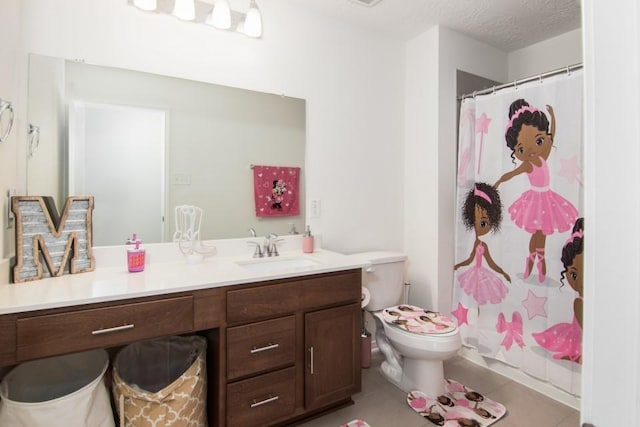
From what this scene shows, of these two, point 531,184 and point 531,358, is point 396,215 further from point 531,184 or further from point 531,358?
point 531,358

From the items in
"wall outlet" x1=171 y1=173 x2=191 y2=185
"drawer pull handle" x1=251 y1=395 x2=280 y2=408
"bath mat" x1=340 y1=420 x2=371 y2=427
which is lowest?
"bath mat" x1=340 y1=420 x2=371 y2=427

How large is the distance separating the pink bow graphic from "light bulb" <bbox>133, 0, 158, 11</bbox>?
282 cm

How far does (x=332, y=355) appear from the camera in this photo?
1725mm

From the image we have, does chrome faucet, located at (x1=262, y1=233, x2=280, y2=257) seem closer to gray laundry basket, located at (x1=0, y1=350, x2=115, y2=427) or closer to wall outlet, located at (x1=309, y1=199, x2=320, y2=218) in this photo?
wall outlet, located at (x1=309, y1=199, x2=320, y2=218)

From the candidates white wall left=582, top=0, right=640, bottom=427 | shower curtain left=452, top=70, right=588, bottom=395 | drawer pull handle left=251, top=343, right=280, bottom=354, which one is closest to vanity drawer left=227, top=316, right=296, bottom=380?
drawer pull handle left=251, top=343, right=280, bottom=354

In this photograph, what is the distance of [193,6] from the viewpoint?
1764mm

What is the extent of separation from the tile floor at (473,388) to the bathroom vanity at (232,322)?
10 centimetres

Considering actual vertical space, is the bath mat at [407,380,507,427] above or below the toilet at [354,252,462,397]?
below

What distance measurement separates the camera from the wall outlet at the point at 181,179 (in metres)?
1.81

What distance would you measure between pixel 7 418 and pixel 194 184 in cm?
→ 121

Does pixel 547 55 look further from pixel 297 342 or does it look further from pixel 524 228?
pixel 297 342

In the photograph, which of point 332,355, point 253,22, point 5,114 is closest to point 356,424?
point 332,355

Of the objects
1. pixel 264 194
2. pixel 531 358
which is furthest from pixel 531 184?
pixel 264 194

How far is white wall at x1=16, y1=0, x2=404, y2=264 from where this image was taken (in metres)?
1.61
